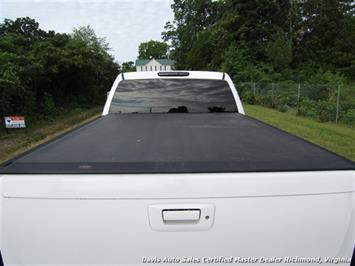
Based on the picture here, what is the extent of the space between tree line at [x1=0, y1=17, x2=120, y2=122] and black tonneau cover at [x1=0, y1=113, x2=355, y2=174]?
11.8 metres

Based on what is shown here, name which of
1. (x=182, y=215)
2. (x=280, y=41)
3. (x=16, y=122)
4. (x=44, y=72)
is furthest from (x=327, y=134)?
(x=280, y=41)

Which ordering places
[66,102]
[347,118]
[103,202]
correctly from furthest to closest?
[66,102] → [347,118] → [103,202]

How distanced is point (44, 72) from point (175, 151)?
2061 centimetres

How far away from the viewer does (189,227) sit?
64.8 inches

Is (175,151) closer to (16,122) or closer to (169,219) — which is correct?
(169,219)

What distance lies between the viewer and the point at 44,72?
69.0 ft

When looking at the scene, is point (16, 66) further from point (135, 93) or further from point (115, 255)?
point (115, 255)

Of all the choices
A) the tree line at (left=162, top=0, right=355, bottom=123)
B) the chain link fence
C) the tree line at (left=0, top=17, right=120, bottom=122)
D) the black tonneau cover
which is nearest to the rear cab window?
the black tonneau cover

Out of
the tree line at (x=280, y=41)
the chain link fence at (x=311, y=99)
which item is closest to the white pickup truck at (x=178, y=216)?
the chain link fence at (x=311, y=99)

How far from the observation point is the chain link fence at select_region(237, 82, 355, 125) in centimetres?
1516

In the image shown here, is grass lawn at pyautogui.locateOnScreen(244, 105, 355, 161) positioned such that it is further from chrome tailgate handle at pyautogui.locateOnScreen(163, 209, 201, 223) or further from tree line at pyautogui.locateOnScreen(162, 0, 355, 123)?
tree line at pyautogui.locateOnScreen(162, 0, 355, 123)

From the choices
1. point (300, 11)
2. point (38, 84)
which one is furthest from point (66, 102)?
point (300, 11)

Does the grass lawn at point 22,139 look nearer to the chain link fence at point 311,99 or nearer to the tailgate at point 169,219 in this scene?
the tailgate at point 169,219

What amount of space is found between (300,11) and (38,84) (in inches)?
1370
